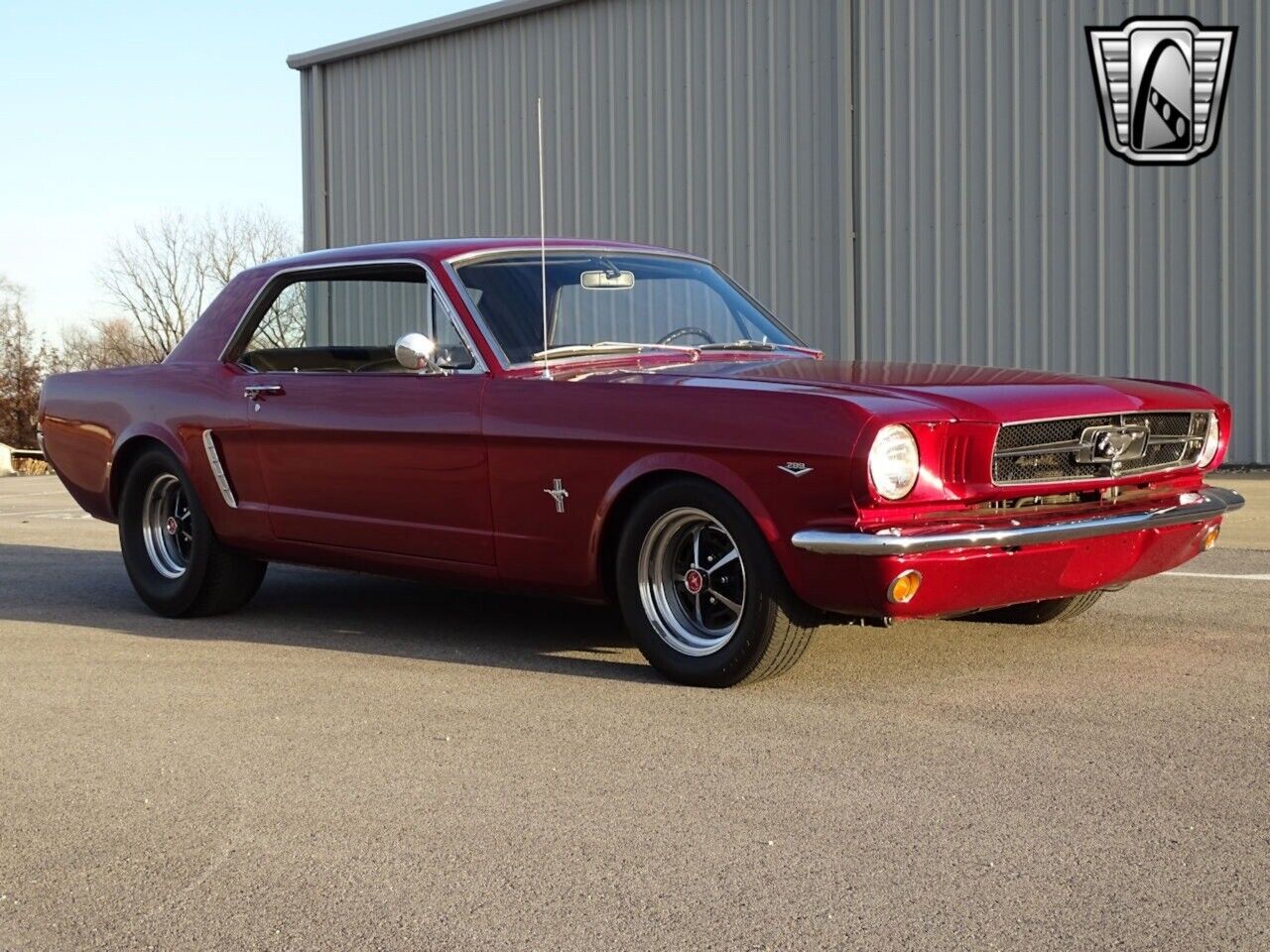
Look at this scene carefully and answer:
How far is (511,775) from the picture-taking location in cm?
420

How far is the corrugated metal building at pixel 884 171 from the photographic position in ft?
47.0

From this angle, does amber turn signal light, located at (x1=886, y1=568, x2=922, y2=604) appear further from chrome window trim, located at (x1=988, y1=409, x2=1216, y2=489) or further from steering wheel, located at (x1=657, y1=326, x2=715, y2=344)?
steering wheel, located at (x1=657, y1=326, x2=715, y2=344)

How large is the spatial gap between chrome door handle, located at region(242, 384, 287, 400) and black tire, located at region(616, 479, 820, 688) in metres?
1.86

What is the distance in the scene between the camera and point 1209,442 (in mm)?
5758

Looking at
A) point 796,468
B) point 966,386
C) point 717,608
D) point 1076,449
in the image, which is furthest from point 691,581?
point 1076,449

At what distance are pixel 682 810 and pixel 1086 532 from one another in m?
1.83

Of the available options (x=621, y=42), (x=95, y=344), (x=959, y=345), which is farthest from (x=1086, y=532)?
(x=95, y=344)

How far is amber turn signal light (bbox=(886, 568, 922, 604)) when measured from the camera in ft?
15.5

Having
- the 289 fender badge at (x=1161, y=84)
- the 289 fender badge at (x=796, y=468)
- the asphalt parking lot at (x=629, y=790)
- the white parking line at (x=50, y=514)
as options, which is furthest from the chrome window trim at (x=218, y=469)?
the 289 fender badge at (x=1161, y=84)

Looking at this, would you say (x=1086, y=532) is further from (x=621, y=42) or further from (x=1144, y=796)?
(x=621, y=42)

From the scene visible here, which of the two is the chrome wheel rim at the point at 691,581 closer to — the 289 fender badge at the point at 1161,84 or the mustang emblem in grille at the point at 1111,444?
the mustang emblem in grille at the point at 1111,444

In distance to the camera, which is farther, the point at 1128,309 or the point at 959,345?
the point at 959,345

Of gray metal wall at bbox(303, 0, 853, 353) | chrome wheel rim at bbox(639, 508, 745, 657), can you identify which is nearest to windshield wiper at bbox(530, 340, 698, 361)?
chrome wheel rim at bbox(639, 508, 745, 657)

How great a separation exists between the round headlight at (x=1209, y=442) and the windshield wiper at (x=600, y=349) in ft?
5.94
